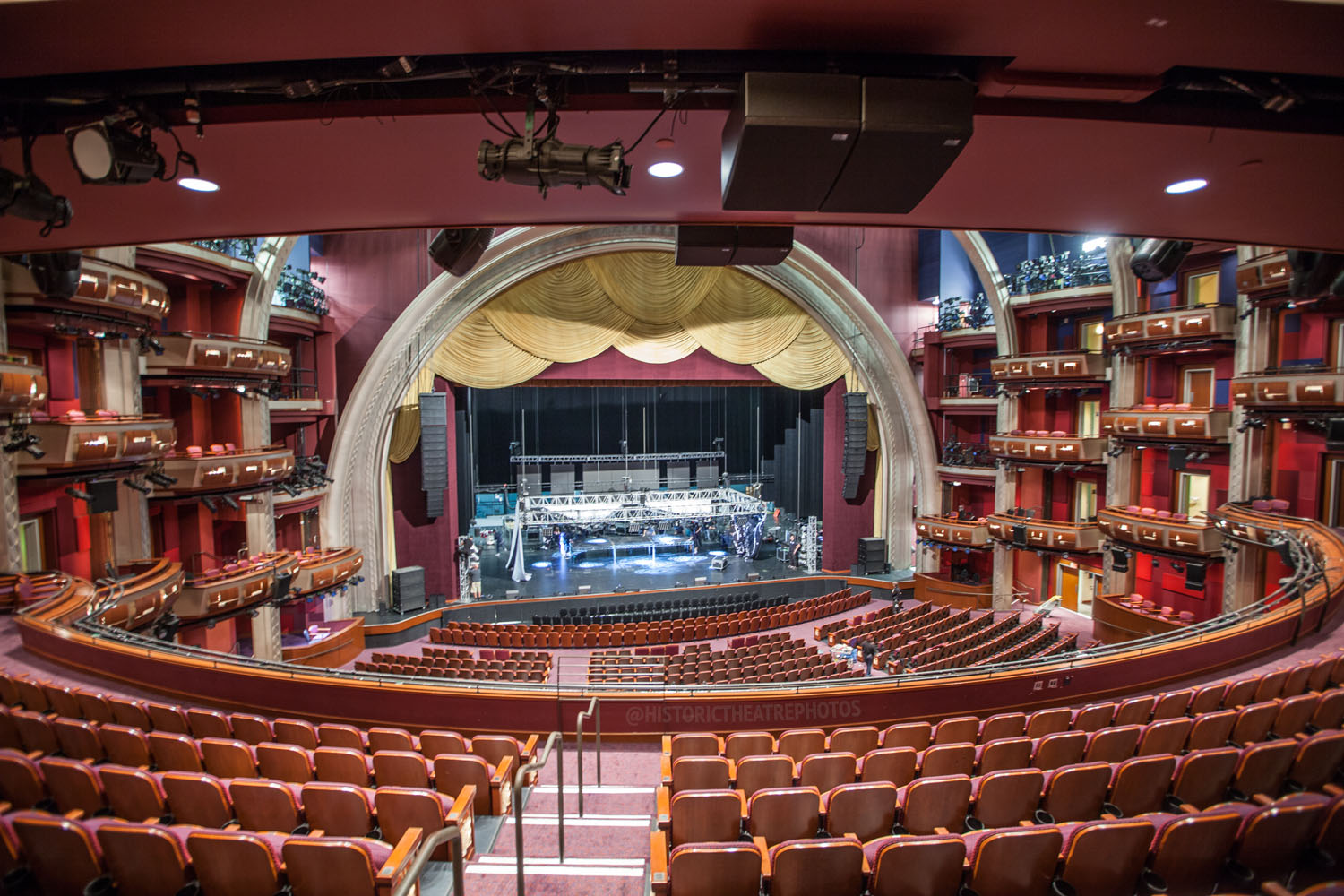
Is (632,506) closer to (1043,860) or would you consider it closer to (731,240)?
(731,240)

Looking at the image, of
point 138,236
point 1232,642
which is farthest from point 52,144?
point 1232,642

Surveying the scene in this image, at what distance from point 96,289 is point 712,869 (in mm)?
10779

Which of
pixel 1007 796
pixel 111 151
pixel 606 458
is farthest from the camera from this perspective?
pixel 606 458

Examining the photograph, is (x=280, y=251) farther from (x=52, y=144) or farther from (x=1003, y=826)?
(x=1003, y=826)

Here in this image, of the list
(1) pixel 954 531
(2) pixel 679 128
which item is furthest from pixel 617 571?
(2) pixel 679 128

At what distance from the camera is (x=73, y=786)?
11.8 feet

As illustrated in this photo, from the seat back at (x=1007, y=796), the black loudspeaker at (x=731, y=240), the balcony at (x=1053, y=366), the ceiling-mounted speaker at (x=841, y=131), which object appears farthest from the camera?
the balcony at (x=1053, y=366)

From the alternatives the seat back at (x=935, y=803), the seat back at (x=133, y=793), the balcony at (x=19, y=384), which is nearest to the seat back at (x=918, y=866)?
the seat back at (x=935, y=803)

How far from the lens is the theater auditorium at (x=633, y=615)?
2.58 meters

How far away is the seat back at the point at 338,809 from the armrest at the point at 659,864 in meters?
1.69

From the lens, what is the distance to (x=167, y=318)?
1280 centimetres

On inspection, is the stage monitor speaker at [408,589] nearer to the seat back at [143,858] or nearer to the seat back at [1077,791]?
the seat back at [143,858]

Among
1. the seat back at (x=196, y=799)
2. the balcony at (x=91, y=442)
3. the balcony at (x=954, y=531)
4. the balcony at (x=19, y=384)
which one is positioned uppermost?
the balcony at (x=19, y=384)

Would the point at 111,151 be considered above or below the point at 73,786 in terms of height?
above
